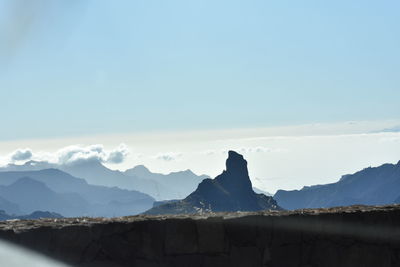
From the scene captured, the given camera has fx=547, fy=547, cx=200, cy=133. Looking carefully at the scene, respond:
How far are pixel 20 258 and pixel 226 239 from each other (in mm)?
A: 2273

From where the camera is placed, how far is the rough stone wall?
19.6 feet

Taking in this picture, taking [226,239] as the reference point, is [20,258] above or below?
below

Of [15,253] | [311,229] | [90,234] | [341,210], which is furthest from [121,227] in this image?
[341,210]

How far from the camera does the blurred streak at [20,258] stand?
562 cm

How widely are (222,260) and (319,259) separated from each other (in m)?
1.15

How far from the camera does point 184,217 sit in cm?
640

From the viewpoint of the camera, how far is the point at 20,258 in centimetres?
570

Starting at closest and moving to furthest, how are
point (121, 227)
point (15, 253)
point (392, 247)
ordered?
point (15, 253)
point (121, 227)
point (392, 247)

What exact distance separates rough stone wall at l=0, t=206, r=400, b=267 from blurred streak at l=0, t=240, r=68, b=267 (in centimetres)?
7

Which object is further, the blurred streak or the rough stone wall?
the rough stone wall

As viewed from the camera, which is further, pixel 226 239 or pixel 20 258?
pixel 226 239

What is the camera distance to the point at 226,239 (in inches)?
250

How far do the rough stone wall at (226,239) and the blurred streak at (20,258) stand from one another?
0.07 metres

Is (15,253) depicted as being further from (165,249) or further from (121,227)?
(165,249)
